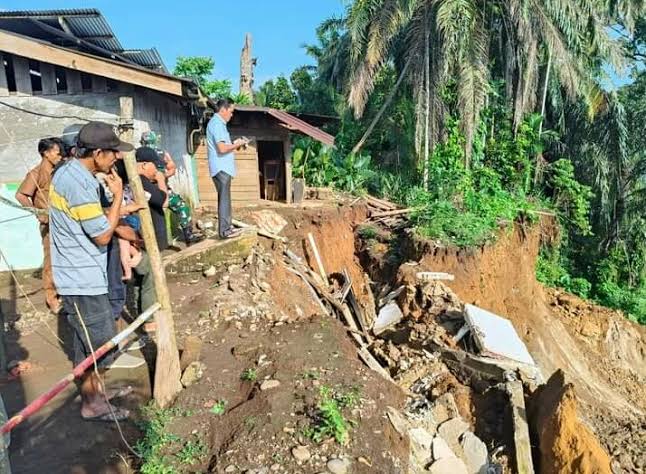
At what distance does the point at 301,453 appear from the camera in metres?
3.48

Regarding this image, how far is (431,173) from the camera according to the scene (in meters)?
15.1

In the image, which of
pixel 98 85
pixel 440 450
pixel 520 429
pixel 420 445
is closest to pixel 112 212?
pixel 420 445

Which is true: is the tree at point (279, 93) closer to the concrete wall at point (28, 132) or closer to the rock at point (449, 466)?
the concrete wall at point (28, 132)

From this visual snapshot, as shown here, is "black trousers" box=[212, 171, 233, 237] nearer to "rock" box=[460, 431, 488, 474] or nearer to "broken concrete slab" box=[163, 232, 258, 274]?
"broken concrete slab" box=[163, 232, 258, 274]

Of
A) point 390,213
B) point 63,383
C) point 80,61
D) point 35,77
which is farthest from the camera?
point 390,213

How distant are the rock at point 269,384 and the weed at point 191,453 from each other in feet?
2.46

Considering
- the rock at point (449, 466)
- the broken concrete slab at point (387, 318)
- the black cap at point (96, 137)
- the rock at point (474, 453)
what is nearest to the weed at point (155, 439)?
the black cap at point (96, 137)

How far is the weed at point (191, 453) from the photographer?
11.4 ft

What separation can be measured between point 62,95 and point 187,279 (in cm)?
379

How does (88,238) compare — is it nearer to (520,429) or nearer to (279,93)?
(520,429)

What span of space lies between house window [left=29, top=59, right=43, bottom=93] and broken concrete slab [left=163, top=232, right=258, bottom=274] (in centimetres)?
369

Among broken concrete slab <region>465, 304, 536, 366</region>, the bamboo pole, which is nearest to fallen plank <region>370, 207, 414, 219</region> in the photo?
broken concrete slab <region>465, 304, 536, 366</region>

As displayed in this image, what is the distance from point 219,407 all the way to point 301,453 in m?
0.97

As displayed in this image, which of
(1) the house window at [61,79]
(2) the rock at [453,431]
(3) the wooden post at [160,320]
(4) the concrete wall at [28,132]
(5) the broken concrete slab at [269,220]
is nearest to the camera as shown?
(3) the wooden post at [160,320]
